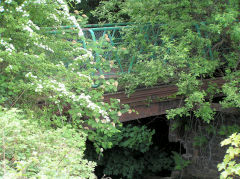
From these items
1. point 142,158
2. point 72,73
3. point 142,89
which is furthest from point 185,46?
point 142,158

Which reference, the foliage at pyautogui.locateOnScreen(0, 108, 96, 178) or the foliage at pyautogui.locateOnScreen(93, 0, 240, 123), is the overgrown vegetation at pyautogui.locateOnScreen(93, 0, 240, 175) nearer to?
the foliage at pyautogui.locateOnScreen(93, 0, 240, 123)

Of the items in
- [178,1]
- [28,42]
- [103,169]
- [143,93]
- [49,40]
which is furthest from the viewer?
[103,169]

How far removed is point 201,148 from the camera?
35.8 ft

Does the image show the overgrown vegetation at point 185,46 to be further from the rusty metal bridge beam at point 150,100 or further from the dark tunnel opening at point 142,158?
the dark tunnel opening at point 142,158

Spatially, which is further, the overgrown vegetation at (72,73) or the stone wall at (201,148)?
the stone wall at (201,148)

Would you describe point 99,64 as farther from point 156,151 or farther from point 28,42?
point 156,151

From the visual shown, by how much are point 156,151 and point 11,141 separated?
901 cm

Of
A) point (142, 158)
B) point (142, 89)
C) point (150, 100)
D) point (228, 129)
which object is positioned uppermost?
point (142, 89)

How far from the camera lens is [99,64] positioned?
20.4 ft

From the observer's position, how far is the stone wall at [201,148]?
10.4 m

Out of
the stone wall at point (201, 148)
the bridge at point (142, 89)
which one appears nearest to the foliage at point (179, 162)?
the stone wall at point (201, 148)

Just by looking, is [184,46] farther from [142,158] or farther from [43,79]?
[142,158]

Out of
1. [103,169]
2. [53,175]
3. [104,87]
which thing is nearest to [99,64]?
[104,87]

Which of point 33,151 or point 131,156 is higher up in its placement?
point 131,156
